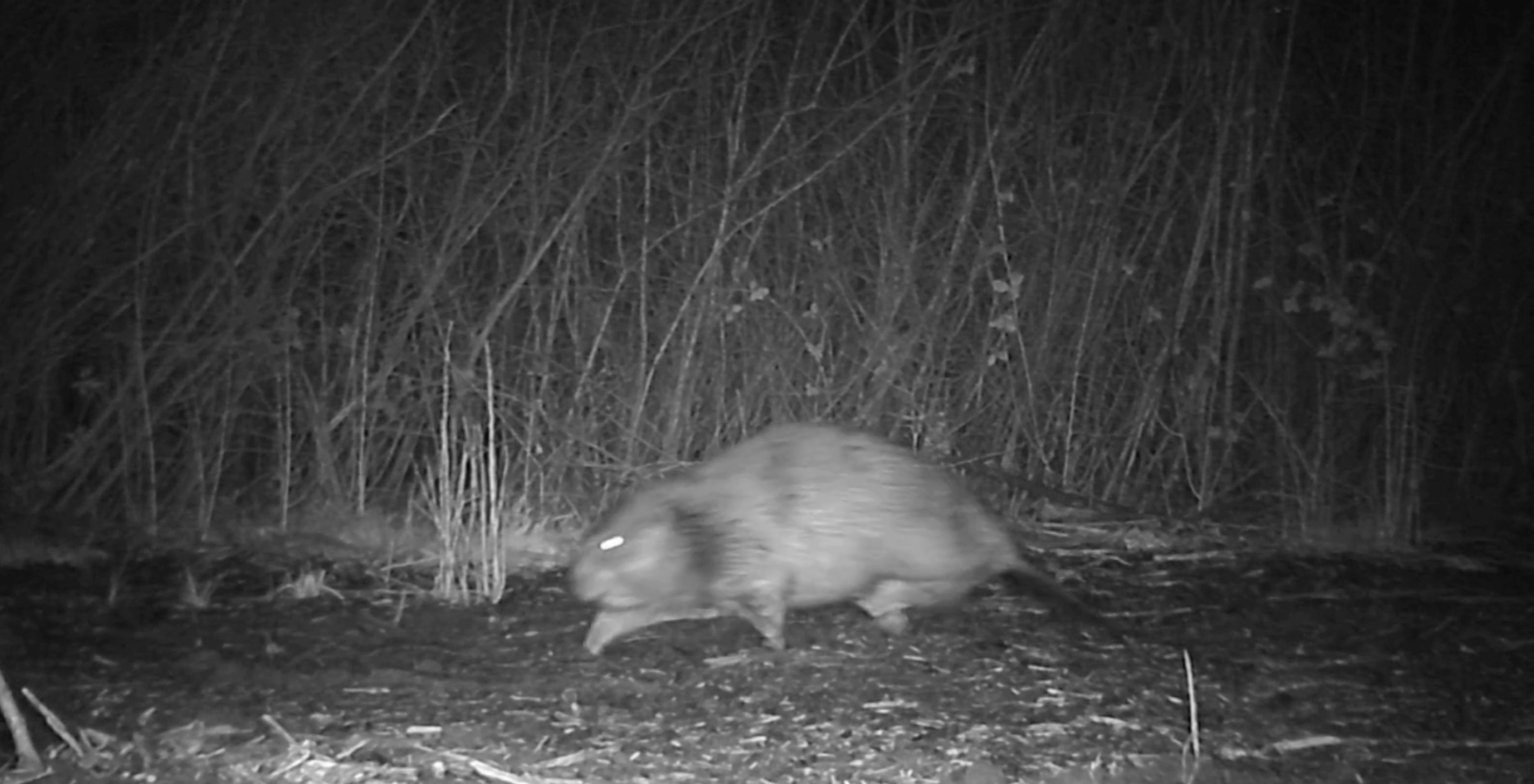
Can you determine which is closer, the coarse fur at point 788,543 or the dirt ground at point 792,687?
the dirt ground at point 792,687

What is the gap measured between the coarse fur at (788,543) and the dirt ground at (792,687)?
4.2 inches

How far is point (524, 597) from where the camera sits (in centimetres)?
499

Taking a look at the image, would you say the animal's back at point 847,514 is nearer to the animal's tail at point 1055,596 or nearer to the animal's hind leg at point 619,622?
the animal's tail at point 1055,596

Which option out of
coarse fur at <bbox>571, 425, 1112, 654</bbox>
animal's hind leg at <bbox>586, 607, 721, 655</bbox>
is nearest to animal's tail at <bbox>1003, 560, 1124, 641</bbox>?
coarse fur at <bbox>571, 425, 1112, 654</bbox>

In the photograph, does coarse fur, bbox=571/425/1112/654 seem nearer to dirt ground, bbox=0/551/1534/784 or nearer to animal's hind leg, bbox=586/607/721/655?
animal's hind leg, bbox=586/607/721/655

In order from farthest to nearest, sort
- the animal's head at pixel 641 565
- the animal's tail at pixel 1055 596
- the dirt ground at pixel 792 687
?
the animal's tail at pixel 1055 596 → the animal's head at pixel 641 565 → the dirt ground at pixel 792 687

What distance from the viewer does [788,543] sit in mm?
4359

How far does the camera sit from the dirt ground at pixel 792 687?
346 cm

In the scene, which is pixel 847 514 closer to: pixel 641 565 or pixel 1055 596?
pixel 641 565

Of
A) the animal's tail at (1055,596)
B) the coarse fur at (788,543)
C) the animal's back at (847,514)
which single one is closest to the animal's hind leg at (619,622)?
the coarse fur at (788,543)

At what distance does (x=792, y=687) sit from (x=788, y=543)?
462 millimetres

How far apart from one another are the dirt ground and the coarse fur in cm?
11

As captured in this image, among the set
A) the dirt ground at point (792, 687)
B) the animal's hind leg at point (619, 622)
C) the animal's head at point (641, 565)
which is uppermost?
the animal's head at point (641, 565)

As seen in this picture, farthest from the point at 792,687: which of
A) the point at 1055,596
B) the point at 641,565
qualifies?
the point at 1055,596
